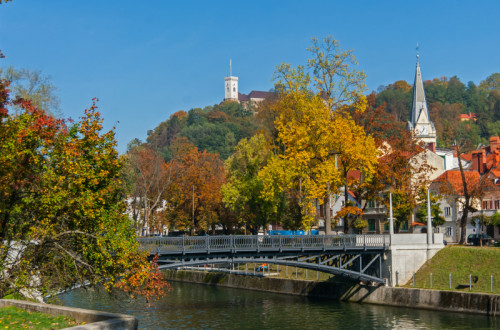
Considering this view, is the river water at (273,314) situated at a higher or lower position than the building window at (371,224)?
lower

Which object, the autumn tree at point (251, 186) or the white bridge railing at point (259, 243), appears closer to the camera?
the white bridge railing at point (259, 243)

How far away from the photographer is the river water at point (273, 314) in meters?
37.8

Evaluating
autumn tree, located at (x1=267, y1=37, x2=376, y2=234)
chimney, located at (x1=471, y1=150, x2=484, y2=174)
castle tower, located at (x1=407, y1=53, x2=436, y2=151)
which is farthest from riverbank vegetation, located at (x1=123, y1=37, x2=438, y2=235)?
castle tower, located at (x1=407, y1=53, x2=436, y2=151)

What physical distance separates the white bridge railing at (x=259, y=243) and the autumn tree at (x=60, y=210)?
10.0m

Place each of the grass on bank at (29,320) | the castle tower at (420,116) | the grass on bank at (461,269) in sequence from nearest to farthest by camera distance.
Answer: the grass on bank at (29,320) → the grass on bank at (461,269) → the castle tower at (420,116)

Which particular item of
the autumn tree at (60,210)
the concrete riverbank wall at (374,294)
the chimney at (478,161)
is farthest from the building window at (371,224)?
the autumn tree at (60,210)

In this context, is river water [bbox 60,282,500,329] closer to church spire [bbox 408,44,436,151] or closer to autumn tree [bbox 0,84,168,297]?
autumn tree [bbox 0,84,168,297]

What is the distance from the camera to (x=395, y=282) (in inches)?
1831

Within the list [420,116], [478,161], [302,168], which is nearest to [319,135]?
[302,168]

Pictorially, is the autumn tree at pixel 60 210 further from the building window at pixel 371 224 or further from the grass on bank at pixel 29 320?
the building window at pixel 371 224

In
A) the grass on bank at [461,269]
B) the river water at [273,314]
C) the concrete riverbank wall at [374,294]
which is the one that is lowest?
the river water at [273,314]

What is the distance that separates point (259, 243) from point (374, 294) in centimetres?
1205

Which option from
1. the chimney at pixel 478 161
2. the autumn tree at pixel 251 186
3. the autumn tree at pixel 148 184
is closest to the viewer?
the autumn tree at pixel 251 186

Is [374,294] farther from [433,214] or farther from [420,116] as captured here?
[420,116]
